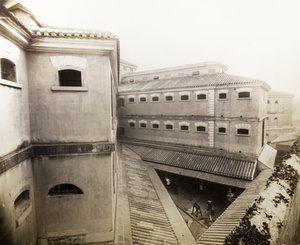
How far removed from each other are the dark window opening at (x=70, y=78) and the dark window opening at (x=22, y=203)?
475cm

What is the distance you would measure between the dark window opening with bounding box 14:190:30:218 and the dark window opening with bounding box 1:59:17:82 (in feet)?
14.7

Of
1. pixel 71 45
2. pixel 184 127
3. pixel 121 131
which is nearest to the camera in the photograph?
pixel 71 45

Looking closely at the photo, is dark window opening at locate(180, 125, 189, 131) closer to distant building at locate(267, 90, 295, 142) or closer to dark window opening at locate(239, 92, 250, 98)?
dark window opening at locate(239, 92, 250, 98)

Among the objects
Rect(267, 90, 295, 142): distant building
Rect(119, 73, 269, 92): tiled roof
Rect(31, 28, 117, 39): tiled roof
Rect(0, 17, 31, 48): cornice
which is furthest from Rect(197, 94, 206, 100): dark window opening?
Rect(267, 90, 295, 142): distant building

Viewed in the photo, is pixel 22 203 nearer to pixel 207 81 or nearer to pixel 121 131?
pixel 207 81

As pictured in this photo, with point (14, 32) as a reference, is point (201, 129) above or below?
below

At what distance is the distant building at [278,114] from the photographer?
36.7m

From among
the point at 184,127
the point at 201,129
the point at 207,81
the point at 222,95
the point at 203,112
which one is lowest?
the point at 201,129

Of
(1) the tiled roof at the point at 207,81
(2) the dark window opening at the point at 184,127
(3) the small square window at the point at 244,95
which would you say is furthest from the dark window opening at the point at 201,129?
(3) the small square window at the point at 244,95

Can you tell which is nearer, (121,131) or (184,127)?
(184,127)

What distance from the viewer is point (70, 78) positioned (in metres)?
8.20

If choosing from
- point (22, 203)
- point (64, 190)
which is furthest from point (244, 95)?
point (22, 203)

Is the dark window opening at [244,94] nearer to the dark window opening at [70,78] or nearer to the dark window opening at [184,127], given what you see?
the dark window opening at [184,127]

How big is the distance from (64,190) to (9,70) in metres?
5.27
